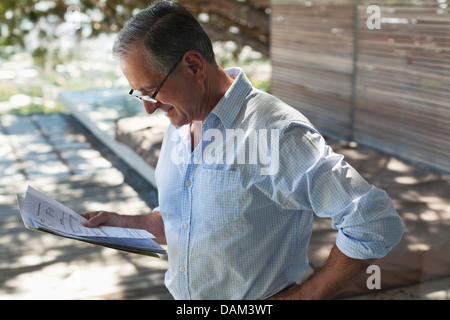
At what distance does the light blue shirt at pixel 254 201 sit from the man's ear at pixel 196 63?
0.07 meters

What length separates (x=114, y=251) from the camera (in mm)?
2963

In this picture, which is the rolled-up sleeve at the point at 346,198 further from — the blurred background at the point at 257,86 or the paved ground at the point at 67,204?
the paved ground at the point at 67,204

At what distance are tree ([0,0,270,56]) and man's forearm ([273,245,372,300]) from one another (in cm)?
468

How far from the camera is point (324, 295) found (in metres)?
1.26

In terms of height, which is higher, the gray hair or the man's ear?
the gray hair

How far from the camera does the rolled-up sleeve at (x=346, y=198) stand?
1122 mm

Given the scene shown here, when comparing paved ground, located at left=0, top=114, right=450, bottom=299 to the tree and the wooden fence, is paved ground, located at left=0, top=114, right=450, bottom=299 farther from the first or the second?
the tree

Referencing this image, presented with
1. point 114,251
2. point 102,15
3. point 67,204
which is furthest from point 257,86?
point 102,15

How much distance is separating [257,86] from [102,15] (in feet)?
8.04

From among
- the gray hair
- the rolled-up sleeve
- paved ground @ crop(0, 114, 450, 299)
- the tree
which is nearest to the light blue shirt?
the rolled-up sleeve

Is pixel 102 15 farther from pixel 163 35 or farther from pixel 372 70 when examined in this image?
pixel 163 35

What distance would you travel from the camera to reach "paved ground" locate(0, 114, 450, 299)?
7.59ft
